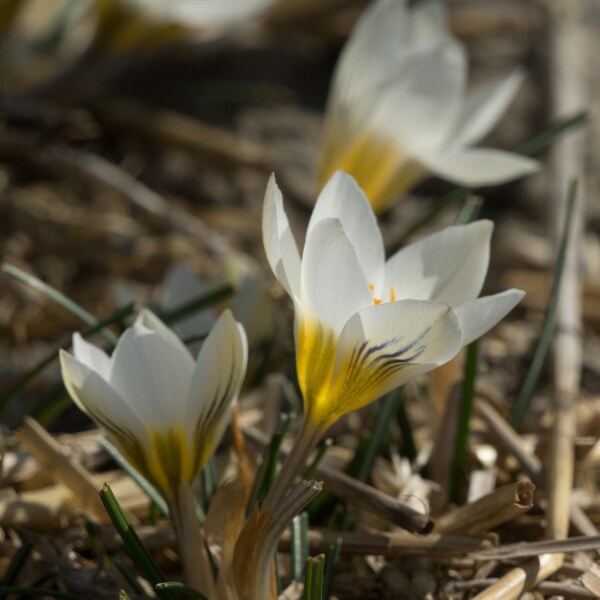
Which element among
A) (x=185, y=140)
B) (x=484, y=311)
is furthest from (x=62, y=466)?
(x=185, y=140)

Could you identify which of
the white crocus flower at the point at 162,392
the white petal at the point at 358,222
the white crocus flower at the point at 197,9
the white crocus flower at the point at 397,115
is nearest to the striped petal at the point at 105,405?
the white crocus flower at the point at 162,392

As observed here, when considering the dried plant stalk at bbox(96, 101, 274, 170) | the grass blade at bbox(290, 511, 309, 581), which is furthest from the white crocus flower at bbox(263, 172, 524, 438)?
the dried plant stalk at bbox(96, 101, 274, 170)

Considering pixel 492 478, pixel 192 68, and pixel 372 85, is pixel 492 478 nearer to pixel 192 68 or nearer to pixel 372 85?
pixel 372 85

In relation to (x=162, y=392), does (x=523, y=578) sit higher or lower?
lower

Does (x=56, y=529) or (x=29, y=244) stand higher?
(x=29, y=244)

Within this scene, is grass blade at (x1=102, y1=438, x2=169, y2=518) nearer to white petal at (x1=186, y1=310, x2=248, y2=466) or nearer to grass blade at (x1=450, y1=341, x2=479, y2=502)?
white petal at (x1=186, y1=310, x2=248, y2=466)

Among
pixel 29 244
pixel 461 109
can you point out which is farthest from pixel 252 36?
pixel 461 109

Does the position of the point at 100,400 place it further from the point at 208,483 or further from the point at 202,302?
the point at 202,302
